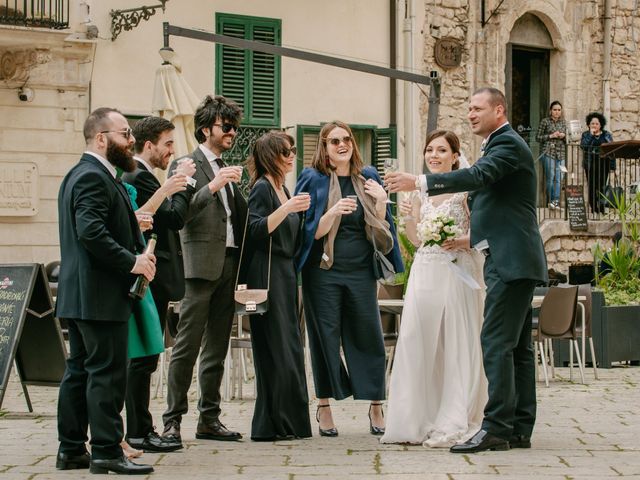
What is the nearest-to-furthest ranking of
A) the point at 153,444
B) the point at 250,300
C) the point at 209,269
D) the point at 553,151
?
the point at 153,444 → the point at 209,269 → the point at 250,300 → the point at 553,151

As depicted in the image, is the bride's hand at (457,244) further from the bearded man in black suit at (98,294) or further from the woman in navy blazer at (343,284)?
the bearded man in black suit at (98,294)

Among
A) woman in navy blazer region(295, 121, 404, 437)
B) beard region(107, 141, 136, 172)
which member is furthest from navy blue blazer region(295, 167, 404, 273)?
beard region(107, 141, 136, 172)

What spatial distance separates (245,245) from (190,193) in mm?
624

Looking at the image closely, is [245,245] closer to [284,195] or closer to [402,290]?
[284,195]

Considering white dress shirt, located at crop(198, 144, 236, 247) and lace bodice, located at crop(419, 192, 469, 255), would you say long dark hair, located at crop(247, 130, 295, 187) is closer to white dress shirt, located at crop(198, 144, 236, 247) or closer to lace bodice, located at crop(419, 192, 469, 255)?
white dress shirt, located at crop(198, 144, 236, 247)

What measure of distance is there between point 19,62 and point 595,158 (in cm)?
1001

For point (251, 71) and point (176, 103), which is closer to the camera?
point (176, 103)

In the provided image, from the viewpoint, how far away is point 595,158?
74.1 feet

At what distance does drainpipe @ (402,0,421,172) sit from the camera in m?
21.1

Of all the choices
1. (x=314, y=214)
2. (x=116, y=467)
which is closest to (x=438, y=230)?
(x=314, y=214)

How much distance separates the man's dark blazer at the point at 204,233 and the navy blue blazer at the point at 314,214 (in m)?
0.69

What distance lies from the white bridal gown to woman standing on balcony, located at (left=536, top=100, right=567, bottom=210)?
13.6m

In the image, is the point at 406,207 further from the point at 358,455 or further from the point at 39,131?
the point at 39,131

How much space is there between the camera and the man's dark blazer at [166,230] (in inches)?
307
